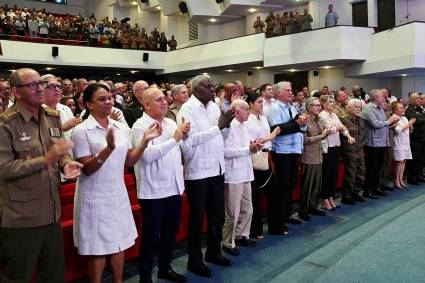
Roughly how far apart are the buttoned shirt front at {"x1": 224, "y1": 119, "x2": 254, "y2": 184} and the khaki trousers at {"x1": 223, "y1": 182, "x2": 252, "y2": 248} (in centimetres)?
8

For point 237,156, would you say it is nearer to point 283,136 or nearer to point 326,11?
point 283,136

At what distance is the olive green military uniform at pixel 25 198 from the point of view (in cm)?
225

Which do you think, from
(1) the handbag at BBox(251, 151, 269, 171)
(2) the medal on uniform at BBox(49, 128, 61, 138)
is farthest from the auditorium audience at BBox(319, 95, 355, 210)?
(2) the medal on uniform at BBox(49, 128, 61, 138)

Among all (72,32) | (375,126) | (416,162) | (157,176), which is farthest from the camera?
(72,32)

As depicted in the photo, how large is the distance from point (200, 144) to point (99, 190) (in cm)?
104

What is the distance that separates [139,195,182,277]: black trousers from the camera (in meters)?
3.12

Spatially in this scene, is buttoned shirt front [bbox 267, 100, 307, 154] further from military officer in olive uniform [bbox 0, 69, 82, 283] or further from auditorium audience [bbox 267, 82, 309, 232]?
military officer in olive uniform [bbox 0, 69, 82, 283]

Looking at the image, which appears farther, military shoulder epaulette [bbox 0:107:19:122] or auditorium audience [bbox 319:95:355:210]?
auditorium audience [bbox 319:95:355:210]

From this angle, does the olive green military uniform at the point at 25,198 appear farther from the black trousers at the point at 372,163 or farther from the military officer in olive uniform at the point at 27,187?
the black trousers at the point at 372,163

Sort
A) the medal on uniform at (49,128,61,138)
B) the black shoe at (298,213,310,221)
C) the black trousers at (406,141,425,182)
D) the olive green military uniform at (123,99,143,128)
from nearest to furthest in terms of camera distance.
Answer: the medal on uniform at (49,128,61,138), the olive green military uniform at (123,99,143,128), the black shoe at (298,213,310,221), the black trousers at (406,141,425,182)

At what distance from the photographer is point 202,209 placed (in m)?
3.50

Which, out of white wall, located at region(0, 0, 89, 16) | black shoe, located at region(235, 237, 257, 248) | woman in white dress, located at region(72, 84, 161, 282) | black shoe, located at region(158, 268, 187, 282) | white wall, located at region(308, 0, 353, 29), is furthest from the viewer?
white wall, located at region(0, 0, 89, 16)

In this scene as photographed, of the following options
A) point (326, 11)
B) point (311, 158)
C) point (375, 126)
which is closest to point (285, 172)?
point (311, 158)

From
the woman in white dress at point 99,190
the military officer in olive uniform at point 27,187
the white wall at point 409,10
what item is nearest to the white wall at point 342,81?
the white wall at point 409,10
